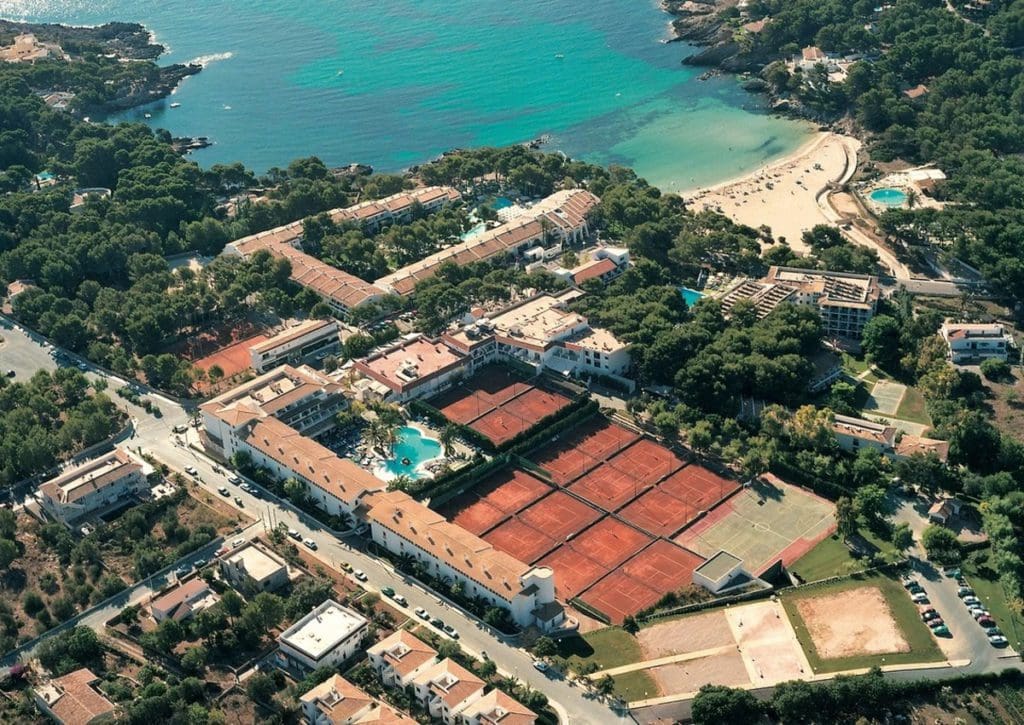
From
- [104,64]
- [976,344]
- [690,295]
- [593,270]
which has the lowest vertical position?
[976,344]

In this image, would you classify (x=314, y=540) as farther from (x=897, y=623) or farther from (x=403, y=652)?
(x=897, y=623)

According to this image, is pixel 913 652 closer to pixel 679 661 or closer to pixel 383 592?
pixel 679 661

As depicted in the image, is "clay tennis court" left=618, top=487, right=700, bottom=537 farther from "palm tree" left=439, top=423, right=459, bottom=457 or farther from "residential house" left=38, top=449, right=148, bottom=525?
"residential house" left=38, top=449, right=148, bottom=525

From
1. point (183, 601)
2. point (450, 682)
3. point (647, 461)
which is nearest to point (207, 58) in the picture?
point (647, 461)

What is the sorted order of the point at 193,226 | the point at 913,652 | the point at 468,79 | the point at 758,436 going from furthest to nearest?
the point at 468,79 → the point at 193,226 → the point at 758,436 → the point at 913,652

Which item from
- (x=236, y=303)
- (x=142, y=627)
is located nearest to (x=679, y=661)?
(x=142, y=627)
